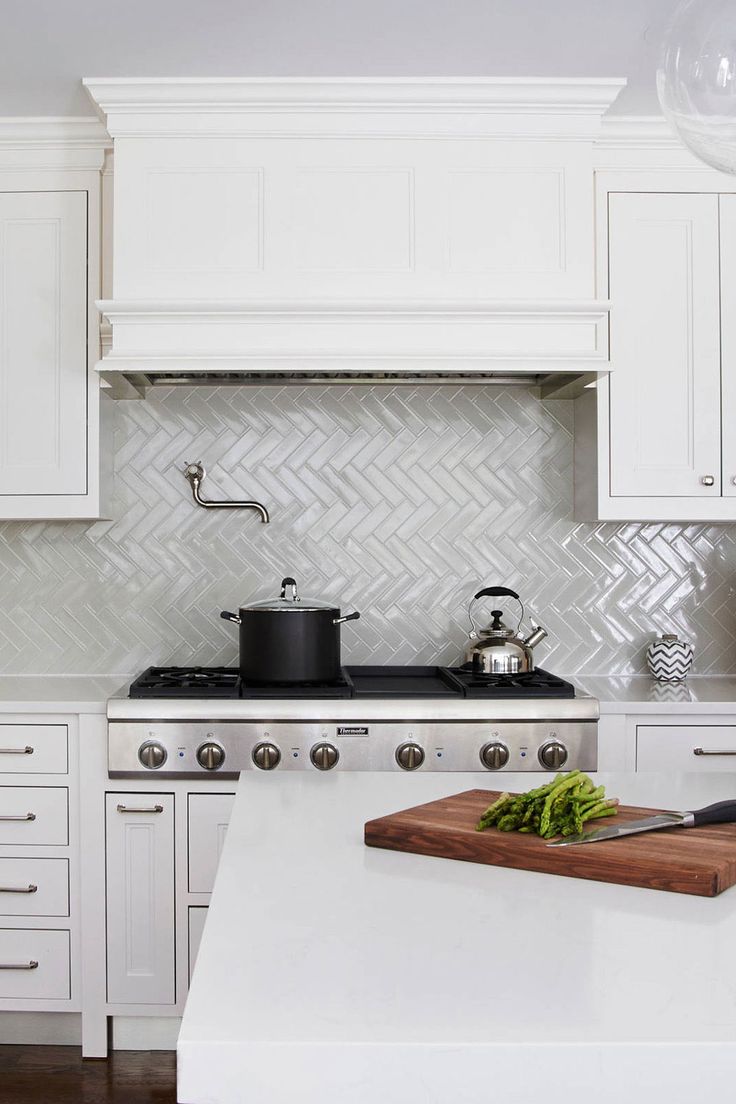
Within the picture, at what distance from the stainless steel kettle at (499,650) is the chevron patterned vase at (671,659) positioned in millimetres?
435

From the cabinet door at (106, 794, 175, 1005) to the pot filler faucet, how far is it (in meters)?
1.06

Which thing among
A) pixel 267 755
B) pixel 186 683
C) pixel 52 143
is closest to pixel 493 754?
pixel 267 755

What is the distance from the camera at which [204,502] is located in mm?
3607

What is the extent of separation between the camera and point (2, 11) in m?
2.65

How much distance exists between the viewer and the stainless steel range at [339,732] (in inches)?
116

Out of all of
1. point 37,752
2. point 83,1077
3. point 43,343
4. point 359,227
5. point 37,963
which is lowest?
point 83,1077

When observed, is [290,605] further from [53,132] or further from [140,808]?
[53,132]

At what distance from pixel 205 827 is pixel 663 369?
1958 millimetres

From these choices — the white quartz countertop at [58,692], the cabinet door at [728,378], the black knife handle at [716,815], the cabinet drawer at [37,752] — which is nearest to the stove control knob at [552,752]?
the cabinet door at [728,378]

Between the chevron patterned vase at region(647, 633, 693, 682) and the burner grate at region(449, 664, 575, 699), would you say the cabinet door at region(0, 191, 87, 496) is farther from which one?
the chevron patterned vase at region(647, 633, 693, 682)

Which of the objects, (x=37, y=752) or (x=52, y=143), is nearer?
(x=37, y=752)

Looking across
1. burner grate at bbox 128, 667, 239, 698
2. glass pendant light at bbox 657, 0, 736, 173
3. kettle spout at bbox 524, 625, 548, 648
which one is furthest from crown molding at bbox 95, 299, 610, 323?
glass pendant light at bbox 657, 0, 736, 173

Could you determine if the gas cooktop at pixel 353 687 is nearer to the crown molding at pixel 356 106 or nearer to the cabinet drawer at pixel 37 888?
the cabinet drawer at pixel 37 888

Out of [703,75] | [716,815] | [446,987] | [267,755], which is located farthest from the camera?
[267,755]
